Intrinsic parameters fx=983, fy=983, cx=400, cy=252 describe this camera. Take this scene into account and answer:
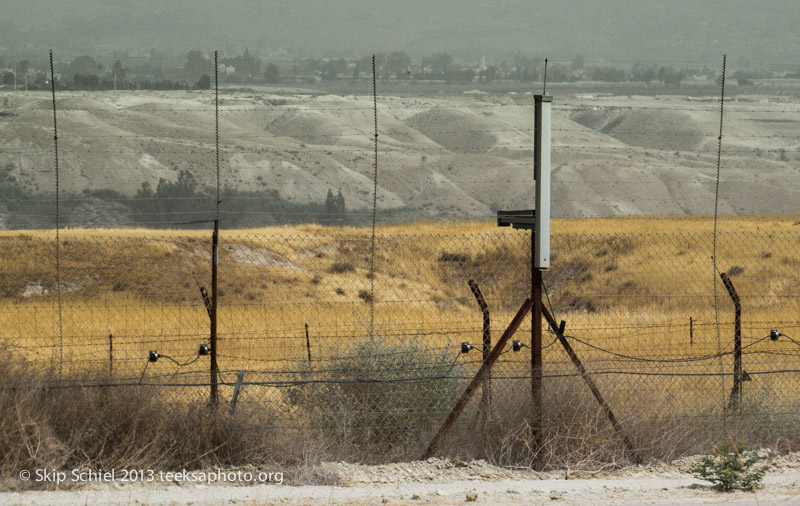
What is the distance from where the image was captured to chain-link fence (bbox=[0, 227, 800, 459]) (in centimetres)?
950

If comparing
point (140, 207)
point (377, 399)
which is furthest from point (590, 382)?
point (140, 207)

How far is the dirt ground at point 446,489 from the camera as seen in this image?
812cm

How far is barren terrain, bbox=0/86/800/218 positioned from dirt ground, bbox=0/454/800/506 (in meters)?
74.8

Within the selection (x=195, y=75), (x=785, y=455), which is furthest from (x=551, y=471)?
(x=195, y=75)

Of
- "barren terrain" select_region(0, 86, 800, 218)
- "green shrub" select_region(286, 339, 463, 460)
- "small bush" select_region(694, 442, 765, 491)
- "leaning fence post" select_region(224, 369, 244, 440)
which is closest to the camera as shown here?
"small bush" select_region(694, 442, 765, 491)

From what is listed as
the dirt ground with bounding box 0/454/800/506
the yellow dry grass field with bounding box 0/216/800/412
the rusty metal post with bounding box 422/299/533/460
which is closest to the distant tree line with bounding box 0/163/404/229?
the yellow dry grass field with bounding box 0/216/800/412

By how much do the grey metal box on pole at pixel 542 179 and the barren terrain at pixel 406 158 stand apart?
74.4m

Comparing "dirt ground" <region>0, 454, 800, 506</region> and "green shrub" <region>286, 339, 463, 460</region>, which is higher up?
"green shrub" <region>286, 339, 463, 460</region>

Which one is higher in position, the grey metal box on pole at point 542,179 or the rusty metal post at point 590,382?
the grey metal box on pole at point 542,179

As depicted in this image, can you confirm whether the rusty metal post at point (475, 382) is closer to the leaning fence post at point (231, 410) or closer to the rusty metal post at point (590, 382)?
the rusty metal post at point (590, 382)

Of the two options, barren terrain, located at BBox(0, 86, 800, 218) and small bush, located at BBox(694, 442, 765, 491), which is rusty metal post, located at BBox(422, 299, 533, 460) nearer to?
small bush, located at BBox(694, 442, 765, 491)

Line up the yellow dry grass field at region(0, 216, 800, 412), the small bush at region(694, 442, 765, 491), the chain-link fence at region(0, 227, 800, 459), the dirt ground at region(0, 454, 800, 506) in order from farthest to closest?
1. the yellow dry grass field at region(0, 216, 800, 412)
2. the chain-link fence at region(0, 227, 800, 459)
3. the small bush at region(694, 442, 765, 491)
4. the dirt ground at region(0, 454, 800, 506)

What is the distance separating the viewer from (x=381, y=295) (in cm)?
2877

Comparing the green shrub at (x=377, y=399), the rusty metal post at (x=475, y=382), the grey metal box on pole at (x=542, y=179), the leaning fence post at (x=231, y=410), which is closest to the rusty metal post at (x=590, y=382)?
the rusty metal post at (x=475, y=382)
